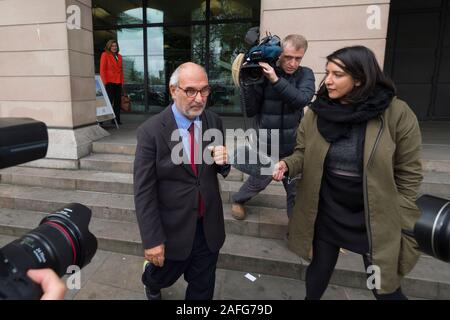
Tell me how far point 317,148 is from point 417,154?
1.67 feet

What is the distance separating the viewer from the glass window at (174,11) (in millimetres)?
8297

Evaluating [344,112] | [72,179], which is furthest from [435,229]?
[72,179]

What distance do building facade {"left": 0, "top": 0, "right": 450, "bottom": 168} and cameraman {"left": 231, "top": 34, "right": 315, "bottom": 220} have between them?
4.82 ft

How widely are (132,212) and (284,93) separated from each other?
217cm

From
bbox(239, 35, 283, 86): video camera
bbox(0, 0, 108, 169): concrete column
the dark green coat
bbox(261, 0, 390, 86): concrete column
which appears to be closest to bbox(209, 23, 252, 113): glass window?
bbox(0, 0, 108, 169): concrete column

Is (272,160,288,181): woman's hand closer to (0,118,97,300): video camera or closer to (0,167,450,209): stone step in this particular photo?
(0,118,97,300): video camera

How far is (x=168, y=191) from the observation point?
6.25 ft

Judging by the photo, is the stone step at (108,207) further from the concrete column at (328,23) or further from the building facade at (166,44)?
the concrete column at (328,23)

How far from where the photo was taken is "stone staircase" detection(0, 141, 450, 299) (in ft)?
9.21

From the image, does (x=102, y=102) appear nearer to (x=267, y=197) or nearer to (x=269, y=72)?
(x=267, y=197)

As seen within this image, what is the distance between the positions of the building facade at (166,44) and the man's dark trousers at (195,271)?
273 centimetres

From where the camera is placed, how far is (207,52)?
8.39m
